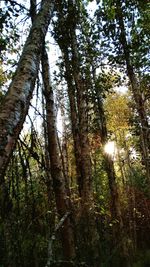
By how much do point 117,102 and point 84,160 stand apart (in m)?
18.8

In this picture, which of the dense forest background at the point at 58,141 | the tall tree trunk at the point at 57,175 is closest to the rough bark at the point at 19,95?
the dense forest background at the point at 58,141

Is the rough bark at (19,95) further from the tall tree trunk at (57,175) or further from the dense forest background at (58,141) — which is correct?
the tall tree trunk at (57,175)

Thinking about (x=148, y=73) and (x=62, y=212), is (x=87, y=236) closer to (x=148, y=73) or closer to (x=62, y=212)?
(x=62, y=212)

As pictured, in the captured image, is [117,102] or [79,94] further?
[117,102]

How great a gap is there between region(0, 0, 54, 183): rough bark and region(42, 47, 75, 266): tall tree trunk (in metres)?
2.95

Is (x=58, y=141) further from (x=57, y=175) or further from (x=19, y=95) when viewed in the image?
(x=19, y=95)

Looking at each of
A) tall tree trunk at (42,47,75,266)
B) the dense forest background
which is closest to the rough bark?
the dense forest background

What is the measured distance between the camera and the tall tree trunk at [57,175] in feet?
17.6

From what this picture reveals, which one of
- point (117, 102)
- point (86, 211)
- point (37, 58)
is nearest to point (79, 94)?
point (86, 211)

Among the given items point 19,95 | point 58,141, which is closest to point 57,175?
point 58,141

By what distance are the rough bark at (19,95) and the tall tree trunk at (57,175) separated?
2.95 meters

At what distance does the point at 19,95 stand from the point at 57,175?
3654 millimetres

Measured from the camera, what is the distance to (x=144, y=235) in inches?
792

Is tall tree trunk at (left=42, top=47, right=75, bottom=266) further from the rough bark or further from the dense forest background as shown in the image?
the rough bark
